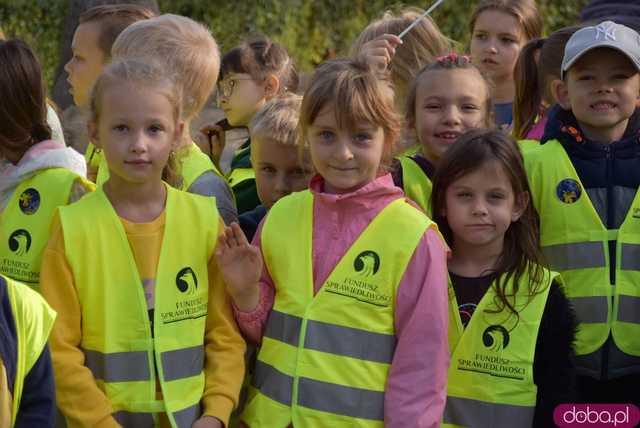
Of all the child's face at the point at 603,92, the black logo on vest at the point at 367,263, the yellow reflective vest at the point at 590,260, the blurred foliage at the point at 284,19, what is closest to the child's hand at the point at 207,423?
the black logo on vest at the point at 367,263

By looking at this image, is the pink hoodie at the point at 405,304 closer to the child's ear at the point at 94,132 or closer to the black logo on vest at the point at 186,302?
the black logo on vest at the point at 186,302

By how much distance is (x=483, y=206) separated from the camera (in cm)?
489

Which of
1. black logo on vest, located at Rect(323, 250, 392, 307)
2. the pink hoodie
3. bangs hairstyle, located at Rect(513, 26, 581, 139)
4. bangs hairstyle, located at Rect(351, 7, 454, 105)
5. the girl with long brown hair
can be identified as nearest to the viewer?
the pink hoodie

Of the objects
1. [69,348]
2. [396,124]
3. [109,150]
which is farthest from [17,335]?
[396,124]

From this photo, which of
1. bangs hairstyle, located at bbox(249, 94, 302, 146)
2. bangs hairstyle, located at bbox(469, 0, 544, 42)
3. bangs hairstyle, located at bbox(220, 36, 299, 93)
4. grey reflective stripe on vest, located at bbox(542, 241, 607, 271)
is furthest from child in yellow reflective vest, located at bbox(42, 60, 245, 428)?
bangs hairstyle, located at bbox(469, 0, 544, 42)

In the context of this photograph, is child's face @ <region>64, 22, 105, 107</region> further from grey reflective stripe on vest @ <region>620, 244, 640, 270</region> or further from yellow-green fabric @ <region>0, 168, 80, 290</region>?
grey reflective stripe on vest @ <region>620, 244, 640, 270</region>

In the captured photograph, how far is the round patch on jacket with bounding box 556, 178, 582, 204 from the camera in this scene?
16.9ft

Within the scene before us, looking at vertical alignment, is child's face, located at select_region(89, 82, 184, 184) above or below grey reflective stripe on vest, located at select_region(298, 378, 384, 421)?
above

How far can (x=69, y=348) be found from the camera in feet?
14.5

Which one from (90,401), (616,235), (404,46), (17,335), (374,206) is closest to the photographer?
(17,335)

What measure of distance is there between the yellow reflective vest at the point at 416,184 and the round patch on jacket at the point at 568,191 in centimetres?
53

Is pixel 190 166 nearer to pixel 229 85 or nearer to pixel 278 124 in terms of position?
pixel 278 124

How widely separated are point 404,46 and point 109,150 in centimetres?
230

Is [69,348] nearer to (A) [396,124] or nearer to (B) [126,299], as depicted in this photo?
(B) [126,299]
